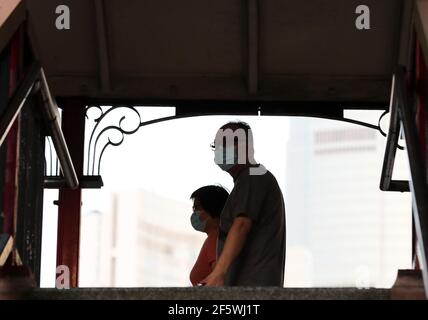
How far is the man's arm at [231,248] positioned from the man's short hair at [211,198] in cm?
63

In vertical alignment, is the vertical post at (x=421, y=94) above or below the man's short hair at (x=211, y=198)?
above

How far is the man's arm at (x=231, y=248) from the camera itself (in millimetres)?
7047

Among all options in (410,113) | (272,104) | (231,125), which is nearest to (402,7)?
(272,104)

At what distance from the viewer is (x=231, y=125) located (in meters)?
7.57

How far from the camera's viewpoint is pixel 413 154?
20.5 ft

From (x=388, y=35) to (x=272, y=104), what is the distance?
0.92 meters

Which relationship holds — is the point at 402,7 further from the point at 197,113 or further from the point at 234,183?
the point at 234,183

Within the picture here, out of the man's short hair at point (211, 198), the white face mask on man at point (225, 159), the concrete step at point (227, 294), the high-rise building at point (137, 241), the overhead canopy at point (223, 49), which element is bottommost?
the concrete step at point (227, 294)

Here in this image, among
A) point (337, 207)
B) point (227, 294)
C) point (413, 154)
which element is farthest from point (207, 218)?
point (337, 207)

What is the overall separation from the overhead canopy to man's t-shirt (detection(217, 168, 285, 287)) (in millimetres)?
2613

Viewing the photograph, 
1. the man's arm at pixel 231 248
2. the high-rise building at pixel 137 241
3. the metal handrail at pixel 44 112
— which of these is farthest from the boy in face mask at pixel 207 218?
the high-rise building at pixel 137 241

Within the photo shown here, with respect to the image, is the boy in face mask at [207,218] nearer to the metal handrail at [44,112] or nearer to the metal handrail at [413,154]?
the metal handrail at [44,112]

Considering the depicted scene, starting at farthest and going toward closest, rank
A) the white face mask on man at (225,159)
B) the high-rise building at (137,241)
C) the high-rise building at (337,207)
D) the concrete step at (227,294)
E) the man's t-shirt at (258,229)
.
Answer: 1. the high-rise building at (337,207)
2. the high-rise building at (137,241)
3. the white face mask on man at (225,159)
4. the man's t-shirt at (258,229)
5. the concrete step at (227,294)

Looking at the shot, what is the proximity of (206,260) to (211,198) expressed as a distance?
1.13 feet
